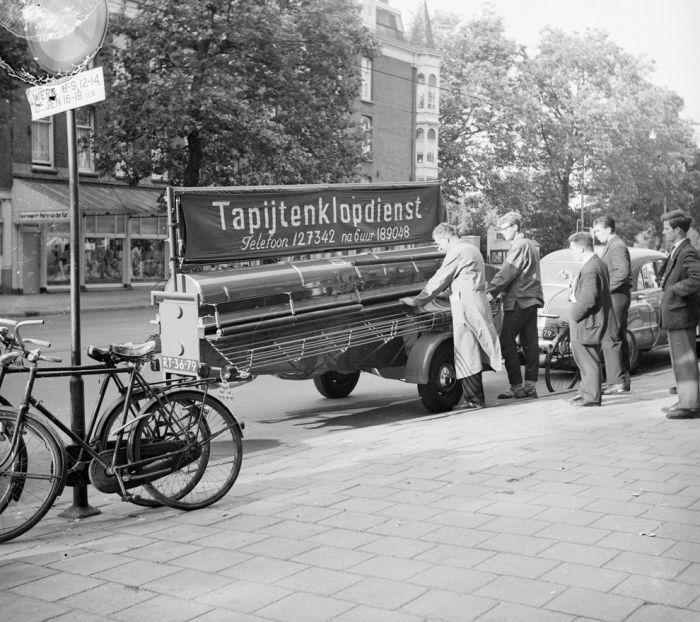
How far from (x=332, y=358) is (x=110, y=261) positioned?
26.0 metres

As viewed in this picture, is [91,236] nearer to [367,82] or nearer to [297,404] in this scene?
[367,82]

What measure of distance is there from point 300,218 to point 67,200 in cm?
2106

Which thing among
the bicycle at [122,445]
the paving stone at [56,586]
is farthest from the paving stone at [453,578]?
the bicycle at [122,445]

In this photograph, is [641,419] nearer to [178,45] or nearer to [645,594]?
[645,594]

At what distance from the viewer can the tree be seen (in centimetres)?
2448

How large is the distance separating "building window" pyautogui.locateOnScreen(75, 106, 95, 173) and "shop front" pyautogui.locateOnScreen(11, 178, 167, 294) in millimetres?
901

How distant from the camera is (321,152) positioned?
27.3 m

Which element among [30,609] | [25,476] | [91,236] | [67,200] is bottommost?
[30,609]

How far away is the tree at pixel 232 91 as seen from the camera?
24484mm

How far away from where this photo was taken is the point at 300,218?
870cm

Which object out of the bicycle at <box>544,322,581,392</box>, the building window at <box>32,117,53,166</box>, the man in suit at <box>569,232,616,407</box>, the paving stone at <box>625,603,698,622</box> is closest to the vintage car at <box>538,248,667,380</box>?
the bicycle at <box>544,322,581,392</box>

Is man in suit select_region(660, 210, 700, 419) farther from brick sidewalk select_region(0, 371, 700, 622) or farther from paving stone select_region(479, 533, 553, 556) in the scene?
paving stone select_region(479, 533, 553, 556)

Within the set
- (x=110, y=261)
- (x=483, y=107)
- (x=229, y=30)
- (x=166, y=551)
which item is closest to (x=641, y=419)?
(x=166, y=551)

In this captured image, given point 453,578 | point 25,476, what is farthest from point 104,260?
point 453,578
